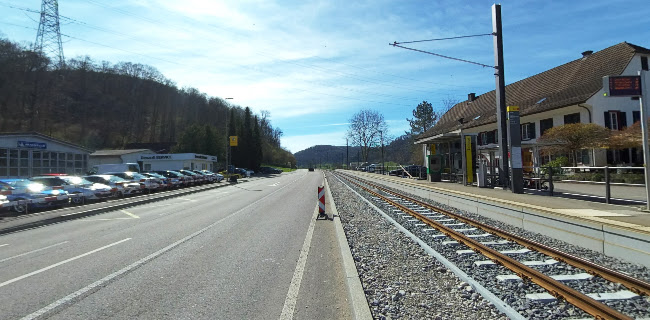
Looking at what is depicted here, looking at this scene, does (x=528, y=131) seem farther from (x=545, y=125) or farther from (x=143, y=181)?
(x=143, y=181)

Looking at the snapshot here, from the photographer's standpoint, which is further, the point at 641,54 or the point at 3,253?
the point at 641,54

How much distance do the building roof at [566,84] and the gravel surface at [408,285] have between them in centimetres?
2540

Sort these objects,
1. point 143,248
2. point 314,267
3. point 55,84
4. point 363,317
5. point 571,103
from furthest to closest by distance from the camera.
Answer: point 55,84, point 571,103, point 143,248, point 314,267, point 363,317

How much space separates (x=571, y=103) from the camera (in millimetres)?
28250

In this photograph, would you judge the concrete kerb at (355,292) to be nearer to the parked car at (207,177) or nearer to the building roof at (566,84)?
the building roof at (566,84)

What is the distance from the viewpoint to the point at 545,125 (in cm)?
3266

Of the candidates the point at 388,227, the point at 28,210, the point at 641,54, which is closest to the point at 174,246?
the point at 388,227

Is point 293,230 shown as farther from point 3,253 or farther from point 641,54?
point 641,54

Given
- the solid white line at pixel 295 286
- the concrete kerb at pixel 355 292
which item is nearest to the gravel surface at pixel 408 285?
the concrete kerb at pixel 355 292

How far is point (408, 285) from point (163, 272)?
4066 mm

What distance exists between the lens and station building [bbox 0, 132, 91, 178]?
31.1 meters

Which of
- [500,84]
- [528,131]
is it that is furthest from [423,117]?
[500,84]

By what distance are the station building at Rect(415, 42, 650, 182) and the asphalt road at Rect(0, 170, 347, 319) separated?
16366 mm

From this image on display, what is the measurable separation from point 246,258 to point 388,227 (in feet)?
16.7
